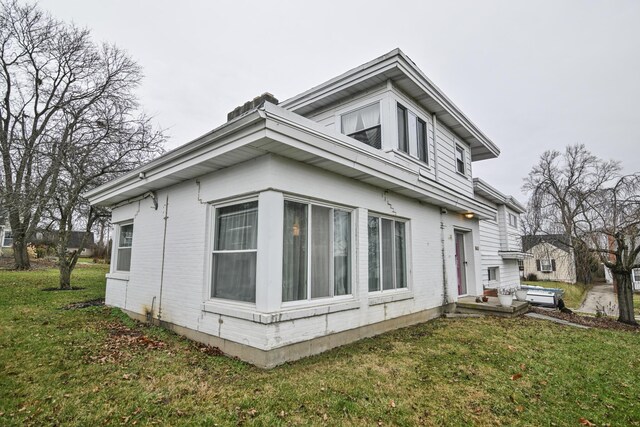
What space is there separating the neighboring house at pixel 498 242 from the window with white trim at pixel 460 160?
207 centimetres

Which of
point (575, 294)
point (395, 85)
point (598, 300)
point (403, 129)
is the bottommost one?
point (598, 300)

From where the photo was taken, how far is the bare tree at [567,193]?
37.7 ft

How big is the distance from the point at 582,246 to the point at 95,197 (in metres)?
15.7

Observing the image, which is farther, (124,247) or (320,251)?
(124,247)

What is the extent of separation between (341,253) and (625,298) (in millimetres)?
10821

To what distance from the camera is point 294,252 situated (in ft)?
15.9

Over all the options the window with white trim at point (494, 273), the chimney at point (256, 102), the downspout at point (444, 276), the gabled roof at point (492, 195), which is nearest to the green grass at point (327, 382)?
the downspout at point (444, 276)

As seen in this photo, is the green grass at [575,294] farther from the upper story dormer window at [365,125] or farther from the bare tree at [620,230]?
the upper story dormer window at [365,125]

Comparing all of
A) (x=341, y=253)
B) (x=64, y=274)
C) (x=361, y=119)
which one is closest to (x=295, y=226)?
(x=341, y=253)

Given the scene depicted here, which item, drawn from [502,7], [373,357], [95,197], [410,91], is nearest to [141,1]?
[95,197]

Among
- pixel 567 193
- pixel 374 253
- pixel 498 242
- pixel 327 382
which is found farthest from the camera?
pixel 498 242

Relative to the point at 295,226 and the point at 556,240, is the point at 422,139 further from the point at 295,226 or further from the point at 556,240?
the point at 556,240

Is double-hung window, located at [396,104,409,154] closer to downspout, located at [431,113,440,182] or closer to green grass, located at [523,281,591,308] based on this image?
downspout, located at [431,113,440,182]

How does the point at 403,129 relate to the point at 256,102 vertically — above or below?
above
